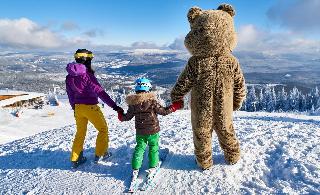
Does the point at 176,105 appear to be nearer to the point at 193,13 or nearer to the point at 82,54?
the point at 193,13

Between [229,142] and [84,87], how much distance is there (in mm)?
2806

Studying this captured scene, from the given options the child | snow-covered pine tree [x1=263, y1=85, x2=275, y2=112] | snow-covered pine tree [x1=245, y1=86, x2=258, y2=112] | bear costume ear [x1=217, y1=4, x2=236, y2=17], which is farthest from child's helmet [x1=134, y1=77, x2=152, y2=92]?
snow-covered pine tree [x1=263, y1=85, x2=275, y2=112]

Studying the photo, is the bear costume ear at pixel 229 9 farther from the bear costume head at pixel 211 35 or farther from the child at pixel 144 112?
the child at pixel 144 112

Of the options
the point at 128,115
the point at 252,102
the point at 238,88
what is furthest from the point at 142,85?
the point at 252,102

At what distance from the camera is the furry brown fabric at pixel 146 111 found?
226 inches

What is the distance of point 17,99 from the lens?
146ft

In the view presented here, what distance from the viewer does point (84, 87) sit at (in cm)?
646

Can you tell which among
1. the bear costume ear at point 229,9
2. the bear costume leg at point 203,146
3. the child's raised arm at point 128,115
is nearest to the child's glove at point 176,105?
the bear costume leg at point 203,146

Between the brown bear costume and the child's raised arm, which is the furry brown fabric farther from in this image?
the brown bear costume

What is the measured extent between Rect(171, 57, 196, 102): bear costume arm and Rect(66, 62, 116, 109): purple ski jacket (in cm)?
125

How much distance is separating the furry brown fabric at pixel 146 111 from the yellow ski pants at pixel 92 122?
0.99 m

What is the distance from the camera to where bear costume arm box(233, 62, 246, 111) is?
5.65m

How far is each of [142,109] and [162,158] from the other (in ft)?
4.40

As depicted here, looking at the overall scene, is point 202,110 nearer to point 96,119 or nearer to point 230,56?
point 230,56
